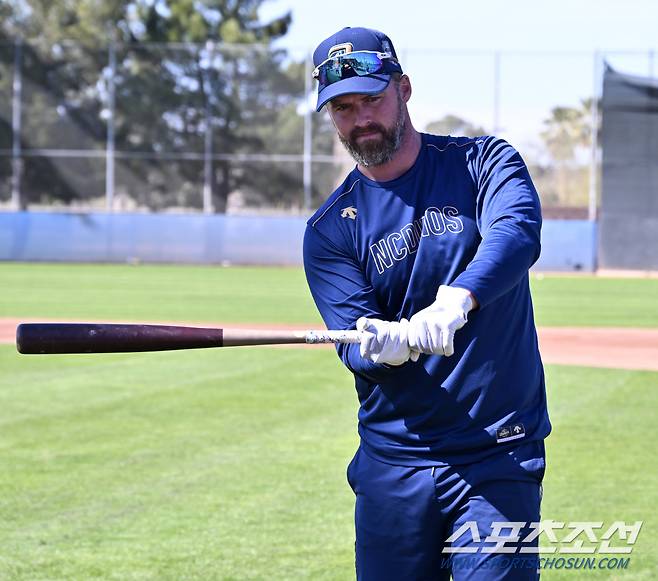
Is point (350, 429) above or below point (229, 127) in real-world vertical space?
below

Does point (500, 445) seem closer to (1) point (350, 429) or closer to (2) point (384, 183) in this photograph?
(2) point (384, 183)

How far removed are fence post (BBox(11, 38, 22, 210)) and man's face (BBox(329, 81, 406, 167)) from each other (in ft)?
133

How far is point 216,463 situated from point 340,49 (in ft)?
16.9

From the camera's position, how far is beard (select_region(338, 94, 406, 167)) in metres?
3.63

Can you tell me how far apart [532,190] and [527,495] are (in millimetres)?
941

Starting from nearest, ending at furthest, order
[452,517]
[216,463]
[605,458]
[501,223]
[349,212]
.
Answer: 1. [501,223]
2. [452,517]
3. [349,212]
4. [216,463]
5. [605,458]

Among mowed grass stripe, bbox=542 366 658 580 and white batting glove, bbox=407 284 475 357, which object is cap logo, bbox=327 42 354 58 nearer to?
white batting glove, bbox=407 284 475 357

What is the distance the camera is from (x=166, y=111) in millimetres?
43750

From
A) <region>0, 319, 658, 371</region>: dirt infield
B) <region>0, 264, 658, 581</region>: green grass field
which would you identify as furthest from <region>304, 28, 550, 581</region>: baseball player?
<region>0, 319, 658, 371</region>: dirt infield

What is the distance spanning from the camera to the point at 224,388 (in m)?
12.0

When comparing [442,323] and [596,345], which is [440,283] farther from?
[596,345]

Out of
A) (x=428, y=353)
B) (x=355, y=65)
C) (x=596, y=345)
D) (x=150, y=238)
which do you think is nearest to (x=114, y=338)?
(x=428, y=353)

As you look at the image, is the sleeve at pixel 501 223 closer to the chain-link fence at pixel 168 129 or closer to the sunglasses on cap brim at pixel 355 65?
the sunglasses on cap brim at pixel 355 65

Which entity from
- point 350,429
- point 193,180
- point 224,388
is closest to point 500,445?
point 350,429
